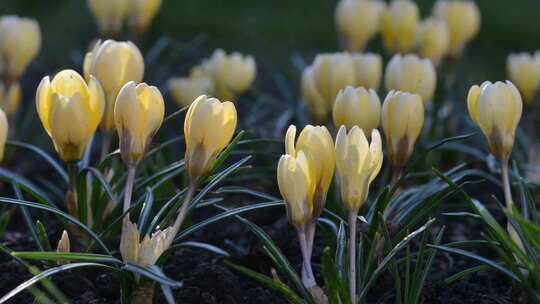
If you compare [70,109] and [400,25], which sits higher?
[70,109]

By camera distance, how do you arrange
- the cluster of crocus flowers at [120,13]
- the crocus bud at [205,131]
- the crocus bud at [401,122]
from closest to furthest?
1. the crocus bud at [205,131]
2. the crocus bud at [401,122]
3. the cluster of crocus flowers at [120,13]

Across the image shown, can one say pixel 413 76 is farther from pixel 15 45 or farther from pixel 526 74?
pixel 15 45

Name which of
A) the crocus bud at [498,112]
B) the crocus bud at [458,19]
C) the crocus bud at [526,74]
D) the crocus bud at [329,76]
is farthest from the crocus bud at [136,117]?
the crocus bud at [458,19]

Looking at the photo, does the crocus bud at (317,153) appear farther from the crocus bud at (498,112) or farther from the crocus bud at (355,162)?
the crocus bud at (498,112)

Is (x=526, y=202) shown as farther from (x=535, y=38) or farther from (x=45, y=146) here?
(x=535, y=38)

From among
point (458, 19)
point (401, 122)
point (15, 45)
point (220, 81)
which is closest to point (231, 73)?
point (220, 81)

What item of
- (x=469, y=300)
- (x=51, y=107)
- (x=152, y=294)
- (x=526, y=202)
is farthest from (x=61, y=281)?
(x=526, y=202)

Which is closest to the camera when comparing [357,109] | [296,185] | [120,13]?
[296,185]
